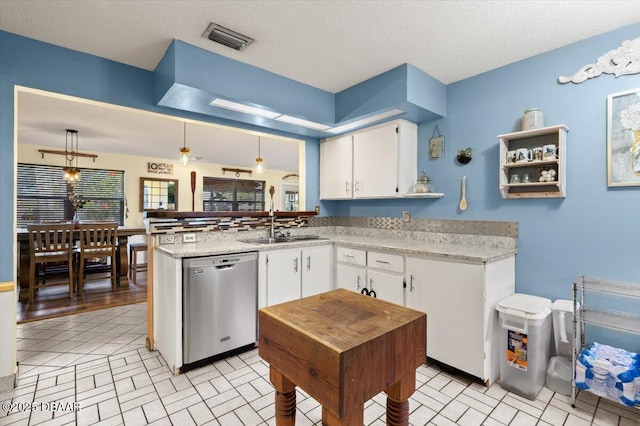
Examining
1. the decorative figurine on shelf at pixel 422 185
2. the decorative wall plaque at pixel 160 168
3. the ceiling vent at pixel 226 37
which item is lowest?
the decorative figurine on shelf at pixel 422 185

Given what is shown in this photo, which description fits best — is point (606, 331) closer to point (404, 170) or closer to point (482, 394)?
point (482, 394)

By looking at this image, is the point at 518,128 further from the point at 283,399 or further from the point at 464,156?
the point at 283,399

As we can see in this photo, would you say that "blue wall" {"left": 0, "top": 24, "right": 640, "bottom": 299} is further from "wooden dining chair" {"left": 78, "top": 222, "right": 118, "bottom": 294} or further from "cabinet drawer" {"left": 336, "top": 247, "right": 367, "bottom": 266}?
"wooden dining chair" {"left": 78, "top": 222, "right": 118, "bottom": 294}

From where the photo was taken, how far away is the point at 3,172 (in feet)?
7.13

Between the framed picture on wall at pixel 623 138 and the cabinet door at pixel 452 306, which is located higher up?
the framed picture on wall at pixel 623 138

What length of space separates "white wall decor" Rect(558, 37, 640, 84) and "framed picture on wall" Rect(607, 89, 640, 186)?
0.55ft

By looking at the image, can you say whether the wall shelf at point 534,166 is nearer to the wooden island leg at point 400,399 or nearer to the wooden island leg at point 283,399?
the wooden island leg at point 400,399

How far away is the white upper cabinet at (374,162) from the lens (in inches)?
121

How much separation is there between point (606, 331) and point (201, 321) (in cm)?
293

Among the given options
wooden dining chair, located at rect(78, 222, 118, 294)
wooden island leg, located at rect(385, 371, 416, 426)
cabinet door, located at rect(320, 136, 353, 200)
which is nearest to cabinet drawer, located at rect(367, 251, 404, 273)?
cabinet door, located at rect(320, 136, 353, 200)

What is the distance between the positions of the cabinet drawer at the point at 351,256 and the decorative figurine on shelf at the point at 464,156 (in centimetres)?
126

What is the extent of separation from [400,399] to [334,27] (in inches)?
87.8

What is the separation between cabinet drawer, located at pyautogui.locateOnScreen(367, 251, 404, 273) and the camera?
259 cm

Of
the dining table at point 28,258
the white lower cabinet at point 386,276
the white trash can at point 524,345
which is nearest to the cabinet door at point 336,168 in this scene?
the white lower cabinet at point 386,276
